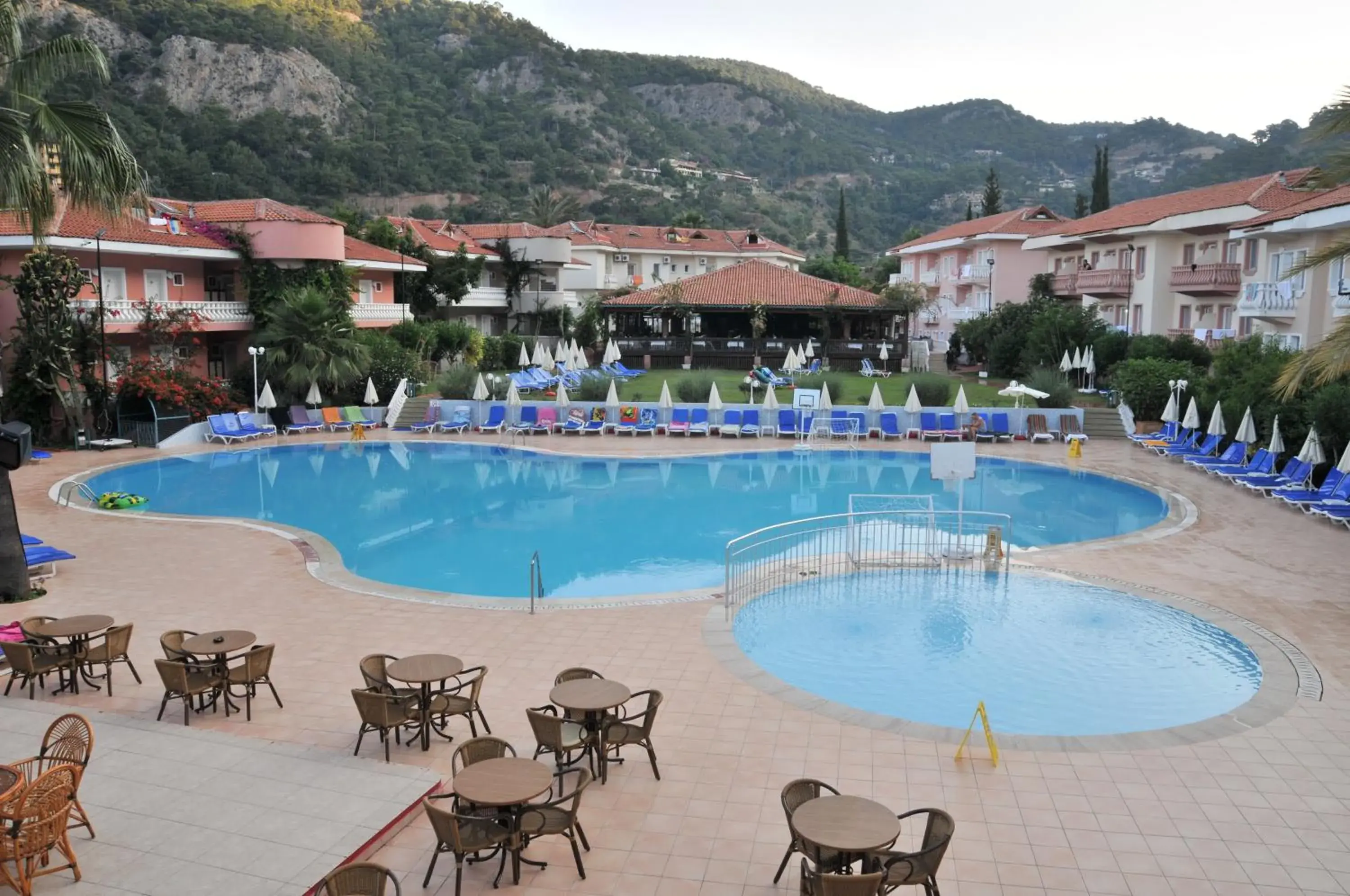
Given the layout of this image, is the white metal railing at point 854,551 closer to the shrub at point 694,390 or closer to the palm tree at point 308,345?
the shrub at point 694,390

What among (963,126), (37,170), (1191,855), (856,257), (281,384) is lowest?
(1191,855)

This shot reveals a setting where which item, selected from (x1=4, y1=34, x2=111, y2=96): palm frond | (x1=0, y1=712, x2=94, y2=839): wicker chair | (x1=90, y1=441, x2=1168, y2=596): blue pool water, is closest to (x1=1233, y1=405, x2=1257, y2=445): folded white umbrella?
(x1=90, y1=441, x2=1168, y2=596): blue pool water

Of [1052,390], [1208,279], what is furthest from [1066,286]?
[1052,390]

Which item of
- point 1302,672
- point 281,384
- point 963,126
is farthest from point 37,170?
point 963,126

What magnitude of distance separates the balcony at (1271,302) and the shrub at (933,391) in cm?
908

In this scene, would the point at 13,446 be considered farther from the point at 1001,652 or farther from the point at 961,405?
the point at 961,405

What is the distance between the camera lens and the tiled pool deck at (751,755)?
683cm

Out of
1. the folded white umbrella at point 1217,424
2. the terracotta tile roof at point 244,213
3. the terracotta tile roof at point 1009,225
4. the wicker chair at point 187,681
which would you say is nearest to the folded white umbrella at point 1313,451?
the folded white umbrella at point 1217,424

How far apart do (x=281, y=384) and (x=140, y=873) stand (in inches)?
1111

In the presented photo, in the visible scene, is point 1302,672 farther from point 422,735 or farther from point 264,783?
point 264,783

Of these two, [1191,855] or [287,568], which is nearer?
[1191,855]

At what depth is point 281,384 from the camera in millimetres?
32531

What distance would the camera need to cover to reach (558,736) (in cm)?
794

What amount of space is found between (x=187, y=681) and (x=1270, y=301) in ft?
99.1
